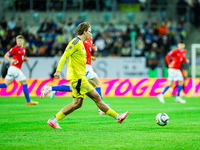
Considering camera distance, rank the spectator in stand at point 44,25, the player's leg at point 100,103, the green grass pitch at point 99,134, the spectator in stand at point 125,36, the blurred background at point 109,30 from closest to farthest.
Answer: the green grass pitch at point 99,134
the player's leg at point 100,103
the blurred background at point 109,30
the spectator in stand at point 125,36
the spectator in stand at point 44,25

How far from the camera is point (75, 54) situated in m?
8.05

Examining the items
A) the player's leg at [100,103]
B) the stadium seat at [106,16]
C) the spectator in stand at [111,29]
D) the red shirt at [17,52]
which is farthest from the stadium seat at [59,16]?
the player's leg at [100,103]

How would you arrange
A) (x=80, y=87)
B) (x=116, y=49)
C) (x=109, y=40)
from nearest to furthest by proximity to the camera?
(x=80, y=87) → (x=116, y=49) → (x=109, y=40)

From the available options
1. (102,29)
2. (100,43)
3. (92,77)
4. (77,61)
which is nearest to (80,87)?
(77,61)

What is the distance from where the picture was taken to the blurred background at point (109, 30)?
23.1 meters

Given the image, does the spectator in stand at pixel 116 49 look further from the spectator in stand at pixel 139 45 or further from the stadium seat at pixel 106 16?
the stadium seat at pixel 106 16

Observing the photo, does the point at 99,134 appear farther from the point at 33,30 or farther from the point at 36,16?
the point at 36,16

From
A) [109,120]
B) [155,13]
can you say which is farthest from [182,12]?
[109,120]

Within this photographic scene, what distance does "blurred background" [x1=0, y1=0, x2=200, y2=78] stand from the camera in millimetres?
23141

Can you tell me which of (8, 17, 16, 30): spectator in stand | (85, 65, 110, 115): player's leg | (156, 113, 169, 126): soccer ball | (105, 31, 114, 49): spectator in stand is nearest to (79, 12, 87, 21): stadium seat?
(105, 31, 114, 49): spectator in stand

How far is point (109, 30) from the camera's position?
25.7 metres

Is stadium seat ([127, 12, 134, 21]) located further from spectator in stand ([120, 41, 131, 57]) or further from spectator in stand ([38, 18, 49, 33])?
spectator in stand ([38, 18, 49, 33])

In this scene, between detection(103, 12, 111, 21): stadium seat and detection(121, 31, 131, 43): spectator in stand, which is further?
detection(103, 12, 111, 21): stadium seat

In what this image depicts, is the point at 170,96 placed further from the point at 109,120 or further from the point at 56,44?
the point at 109,120
